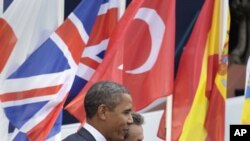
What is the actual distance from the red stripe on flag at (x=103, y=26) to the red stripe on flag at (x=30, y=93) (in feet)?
2.46

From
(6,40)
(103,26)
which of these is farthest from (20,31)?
(103,26)

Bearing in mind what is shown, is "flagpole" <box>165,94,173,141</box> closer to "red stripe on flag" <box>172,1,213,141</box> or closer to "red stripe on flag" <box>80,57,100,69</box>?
"red stripe on flag" <box>172,1,213,141</box>

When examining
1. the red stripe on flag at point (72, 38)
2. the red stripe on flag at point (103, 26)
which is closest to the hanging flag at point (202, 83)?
the red stripe on flag at point (103, 26)

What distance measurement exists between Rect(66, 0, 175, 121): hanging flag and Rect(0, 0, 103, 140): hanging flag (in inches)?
24.0

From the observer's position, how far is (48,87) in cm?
756

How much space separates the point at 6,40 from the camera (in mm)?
7512

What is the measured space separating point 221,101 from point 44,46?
2.04 m

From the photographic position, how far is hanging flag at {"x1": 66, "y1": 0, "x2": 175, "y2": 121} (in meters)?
8.12

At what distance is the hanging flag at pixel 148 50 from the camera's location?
8.12 meters

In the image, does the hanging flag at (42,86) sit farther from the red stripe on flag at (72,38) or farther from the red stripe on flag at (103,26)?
the red stripe on flag at (103,26)

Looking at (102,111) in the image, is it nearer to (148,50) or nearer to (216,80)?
(148,50)

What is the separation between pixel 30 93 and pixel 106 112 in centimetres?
290

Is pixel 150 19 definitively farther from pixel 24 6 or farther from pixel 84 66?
pixel 24 6

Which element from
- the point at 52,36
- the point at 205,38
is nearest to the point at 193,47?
the point at 205,38
